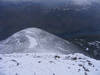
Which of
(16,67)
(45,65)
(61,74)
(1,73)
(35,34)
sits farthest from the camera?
(35,34)

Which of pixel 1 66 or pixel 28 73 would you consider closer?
pixel 28 73

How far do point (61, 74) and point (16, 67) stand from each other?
3.11 m

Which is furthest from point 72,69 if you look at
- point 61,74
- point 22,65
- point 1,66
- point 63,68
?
point 1,66

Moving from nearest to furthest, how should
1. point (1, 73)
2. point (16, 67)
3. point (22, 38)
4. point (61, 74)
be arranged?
point (1, 73)
point (61, 74)
point (16, 67)
point (22, 38)

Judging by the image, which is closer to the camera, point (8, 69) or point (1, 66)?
point (8, 69)

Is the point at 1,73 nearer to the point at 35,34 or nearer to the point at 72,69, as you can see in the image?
the point at 72,69

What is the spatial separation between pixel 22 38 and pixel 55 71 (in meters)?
45.6

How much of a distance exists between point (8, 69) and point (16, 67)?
81cm

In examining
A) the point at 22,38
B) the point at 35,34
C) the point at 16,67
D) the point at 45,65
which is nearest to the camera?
the point at 16,67

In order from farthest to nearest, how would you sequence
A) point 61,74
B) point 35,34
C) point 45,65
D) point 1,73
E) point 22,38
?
point 35,34, point 22,38, point 45,65, point 61,74, point 1,73

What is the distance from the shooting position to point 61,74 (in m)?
13.0

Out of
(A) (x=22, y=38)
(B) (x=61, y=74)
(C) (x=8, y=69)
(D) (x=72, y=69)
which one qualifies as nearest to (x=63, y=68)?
(D) (x=72, y=69)

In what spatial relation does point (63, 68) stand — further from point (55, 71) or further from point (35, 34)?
point (35, 34)

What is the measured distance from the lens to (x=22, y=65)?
14789 millimetres
